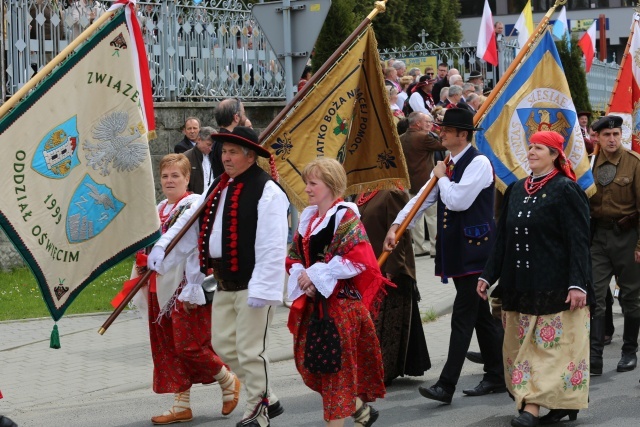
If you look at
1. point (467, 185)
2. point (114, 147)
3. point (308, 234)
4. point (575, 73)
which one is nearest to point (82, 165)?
point (114, 147)

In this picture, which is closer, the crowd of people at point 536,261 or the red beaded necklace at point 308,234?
the red beaded necklace at point 308,234

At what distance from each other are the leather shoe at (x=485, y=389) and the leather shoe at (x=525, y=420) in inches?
40.8

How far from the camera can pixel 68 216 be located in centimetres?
678

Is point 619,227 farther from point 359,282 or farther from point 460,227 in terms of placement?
point 359,282

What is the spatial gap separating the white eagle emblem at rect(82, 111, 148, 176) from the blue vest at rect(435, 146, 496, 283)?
2163 millimetres

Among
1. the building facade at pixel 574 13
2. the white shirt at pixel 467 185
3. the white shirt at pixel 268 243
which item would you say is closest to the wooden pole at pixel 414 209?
the white shirt at pixel 467 185

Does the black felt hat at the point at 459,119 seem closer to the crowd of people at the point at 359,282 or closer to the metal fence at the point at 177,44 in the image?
the crowd of people at the point at 359,282

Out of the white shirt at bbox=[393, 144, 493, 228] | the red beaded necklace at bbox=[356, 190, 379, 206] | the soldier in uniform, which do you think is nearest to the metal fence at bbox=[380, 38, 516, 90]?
the soldier in uniform

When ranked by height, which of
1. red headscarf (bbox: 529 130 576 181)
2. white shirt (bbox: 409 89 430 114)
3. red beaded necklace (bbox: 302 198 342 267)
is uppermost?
white shirt (bbox: 409 89 430 114)

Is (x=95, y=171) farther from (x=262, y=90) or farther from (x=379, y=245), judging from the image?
(x=262, y=90)

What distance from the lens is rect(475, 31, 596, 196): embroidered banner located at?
28.9ft

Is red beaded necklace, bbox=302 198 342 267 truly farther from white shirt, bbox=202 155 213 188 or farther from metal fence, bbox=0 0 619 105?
metal fence, bbox=0 0 619 105

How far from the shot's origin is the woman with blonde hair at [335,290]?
258 inches

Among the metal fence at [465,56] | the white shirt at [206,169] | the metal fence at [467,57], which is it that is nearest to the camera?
the white shirt at [206,169]
